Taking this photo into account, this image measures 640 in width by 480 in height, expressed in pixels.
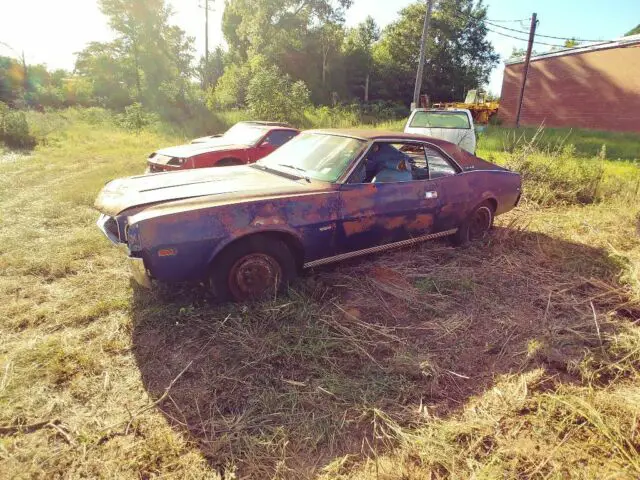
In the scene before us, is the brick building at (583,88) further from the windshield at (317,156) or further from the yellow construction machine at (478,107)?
the windshield at (317,156)

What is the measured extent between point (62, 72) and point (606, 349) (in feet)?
146

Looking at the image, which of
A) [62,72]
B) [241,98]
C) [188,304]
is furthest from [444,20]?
[188,304]

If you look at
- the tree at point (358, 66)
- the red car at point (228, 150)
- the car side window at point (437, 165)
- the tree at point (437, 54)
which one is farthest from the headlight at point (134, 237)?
the tree at point (437, 54)

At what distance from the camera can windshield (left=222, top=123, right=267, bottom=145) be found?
7535mm

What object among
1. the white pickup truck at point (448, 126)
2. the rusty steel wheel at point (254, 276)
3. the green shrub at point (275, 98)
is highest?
the green shrub at point (275, 98)

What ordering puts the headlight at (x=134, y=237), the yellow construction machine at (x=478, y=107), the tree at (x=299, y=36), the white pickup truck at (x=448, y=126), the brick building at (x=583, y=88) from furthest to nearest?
the tree at (x=299, y=36)
the yellow construction machine at (x=478, y=107)
the brick building at (x=583, y=88)
the white pickup truck at (x=448, y=126)
the headlight at (x=134, y=237)

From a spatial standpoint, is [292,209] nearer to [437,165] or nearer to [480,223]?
[437,165]

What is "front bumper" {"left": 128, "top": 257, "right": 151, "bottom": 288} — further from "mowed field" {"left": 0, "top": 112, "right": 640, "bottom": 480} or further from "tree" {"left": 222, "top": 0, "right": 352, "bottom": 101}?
"tree" {"left": 222, "top": 0, "right": 352, "bottom": 101}

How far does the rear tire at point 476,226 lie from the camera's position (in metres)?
4.55

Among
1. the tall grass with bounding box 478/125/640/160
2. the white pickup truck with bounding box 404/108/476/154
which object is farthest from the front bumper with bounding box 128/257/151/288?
the tall grass with bounding box 478/125/640/160

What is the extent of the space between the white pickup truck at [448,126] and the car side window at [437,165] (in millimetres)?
4360

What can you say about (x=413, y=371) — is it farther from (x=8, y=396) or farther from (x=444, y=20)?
(x=444, y=20)

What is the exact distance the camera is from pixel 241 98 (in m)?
26.0

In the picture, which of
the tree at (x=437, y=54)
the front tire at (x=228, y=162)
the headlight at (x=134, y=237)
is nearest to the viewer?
the headlight at (x=134, y=237)
